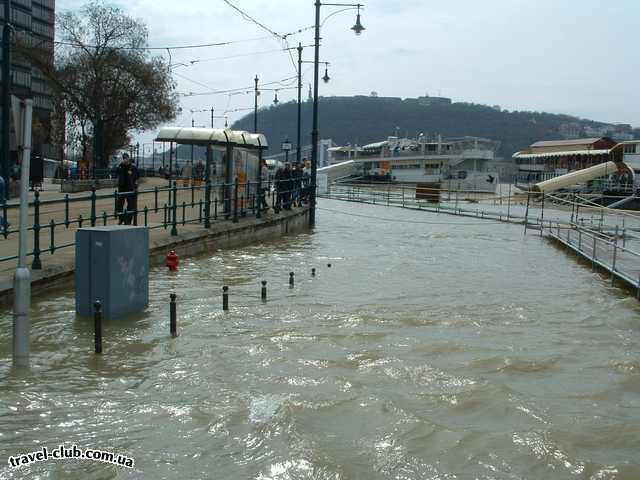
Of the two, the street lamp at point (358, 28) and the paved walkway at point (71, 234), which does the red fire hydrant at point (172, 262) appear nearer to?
the paved walkway at point (71, 234)

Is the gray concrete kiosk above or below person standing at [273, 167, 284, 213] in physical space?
below

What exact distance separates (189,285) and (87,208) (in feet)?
36.9

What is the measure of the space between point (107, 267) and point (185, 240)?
7286 mm

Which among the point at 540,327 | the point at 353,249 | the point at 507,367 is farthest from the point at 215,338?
the point at 353,249

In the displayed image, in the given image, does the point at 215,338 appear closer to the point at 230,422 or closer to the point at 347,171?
the point at 230,422

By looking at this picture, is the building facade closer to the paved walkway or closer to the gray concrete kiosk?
the paved walkway

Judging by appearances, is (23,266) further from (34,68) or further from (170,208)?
(34,68)

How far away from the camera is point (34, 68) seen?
5888cm

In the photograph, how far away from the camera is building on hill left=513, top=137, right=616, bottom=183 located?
74438mm

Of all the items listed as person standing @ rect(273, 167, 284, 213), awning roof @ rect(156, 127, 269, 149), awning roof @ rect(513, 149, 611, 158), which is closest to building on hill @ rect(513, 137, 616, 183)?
awning roof @ rect(513, 149, 611, 158)

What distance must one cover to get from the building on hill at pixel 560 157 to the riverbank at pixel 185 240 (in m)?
52.4

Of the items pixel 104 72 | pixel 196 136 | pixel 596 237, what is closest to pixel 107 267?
pixel 196 136

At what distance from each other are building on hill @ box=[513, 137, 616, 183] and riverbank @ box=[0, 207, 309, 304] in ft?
172

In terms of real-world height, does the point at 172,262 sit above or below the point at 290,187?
below
